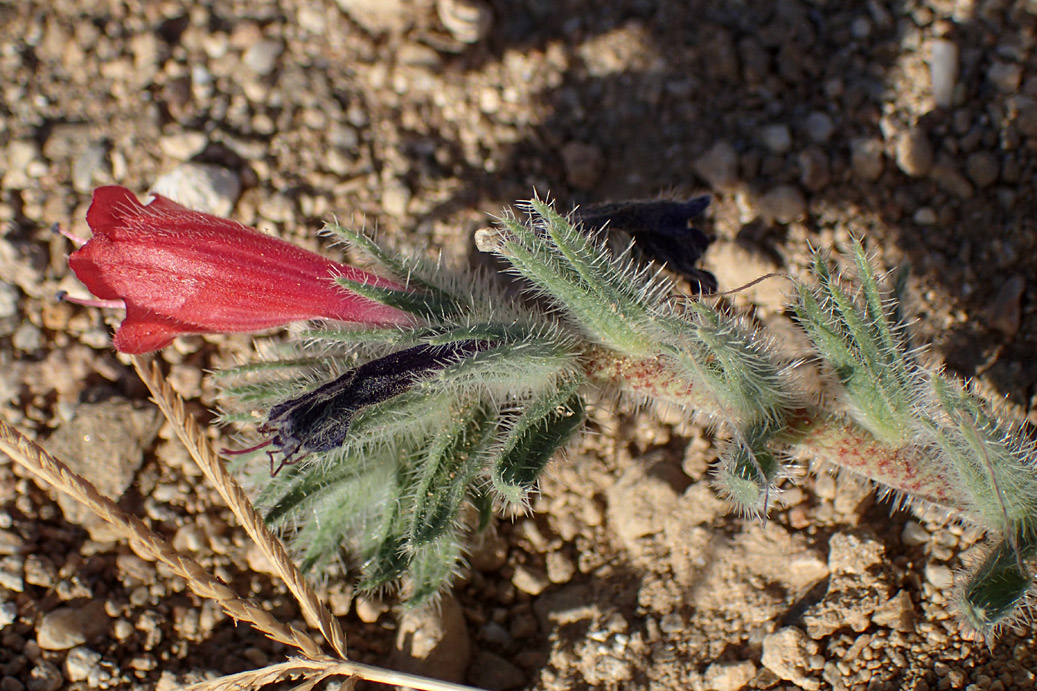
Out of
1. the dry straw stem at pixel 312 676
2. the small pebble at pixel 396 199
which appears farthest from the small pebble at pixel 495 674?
the small pebble at pixel 396 199

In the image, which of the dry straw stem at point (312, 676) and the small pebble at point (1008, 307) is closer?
the dry straw stem at point (312, 676)

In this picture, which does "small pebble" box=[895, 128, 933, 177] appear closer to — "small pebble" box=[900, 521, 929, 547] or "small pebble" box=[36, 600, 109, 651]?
"small pebble" box=[900, 521, 929, 547]

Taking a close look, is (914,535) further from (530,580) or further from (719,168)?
(719,168)

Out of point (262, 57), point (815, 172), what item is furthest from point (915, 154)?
point (262, 57)

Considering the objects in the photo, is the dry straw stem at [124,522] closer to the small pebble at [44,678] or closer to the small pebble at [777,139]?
the small pebble at [44,678]

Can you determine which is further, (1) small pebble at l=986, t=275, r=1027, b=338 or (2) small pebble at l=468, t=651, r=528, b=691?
(1) small pebble at l=986, t=275, r=1027, b=338

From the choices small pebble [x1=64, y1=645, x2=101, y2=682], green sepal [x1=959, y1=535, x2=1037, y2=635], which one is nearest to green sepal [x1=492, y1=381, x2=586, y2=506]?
green sepal [x1=959, y1=535, x2=1037, y2=635]
